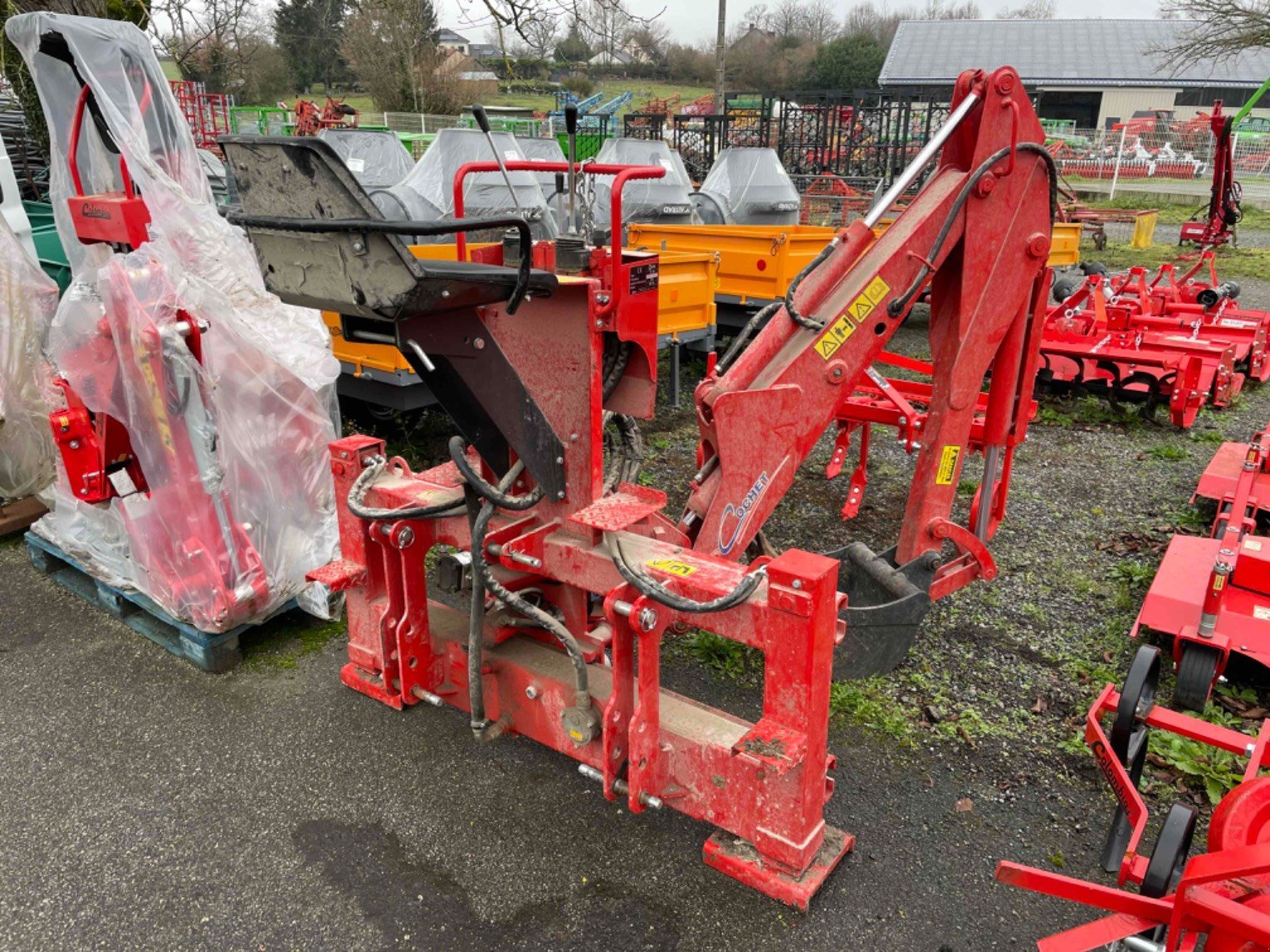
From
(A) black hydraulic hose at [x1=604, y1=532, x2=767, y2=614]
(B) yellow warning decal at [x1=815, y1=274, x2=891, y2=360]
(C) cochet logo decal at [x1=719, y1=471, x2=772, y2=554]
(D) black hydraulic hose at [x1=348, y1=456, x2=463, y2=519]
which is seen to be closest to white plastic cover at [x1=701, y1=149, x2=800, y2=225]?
(B) yellow warning decal at [x1=815, y1=274, x2=891, y2=360]

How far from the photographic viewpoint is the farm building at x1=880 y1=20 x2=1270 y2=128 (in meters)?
44.1

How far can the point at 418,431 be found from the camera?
6.75 metres

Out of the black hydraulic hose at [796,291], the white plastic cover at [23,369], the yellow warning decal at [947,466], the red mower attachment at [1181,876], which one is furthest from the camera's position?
the white plastic cover at [23,369]

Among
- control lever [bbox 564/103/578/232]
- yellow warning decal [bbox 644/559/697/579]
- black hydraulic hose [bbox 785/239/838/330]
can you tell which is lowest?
yellow warning decal [bbox 644/559/697/579]

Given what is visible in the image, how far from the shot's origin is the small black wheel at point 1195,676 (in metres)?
3.38

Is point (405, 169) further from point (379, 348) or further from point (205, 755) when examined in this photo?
point (205, 755)

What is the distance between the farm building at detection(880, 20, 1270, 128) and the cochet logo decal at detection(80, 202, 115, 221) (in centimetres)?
4206

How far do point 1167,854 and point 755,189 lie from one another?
9.54 metres

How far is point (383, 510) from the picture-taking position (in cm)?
308

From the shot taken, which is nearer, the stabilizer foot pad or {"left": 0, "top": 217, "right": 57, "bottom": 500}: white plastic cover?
the stabilizer foot pad

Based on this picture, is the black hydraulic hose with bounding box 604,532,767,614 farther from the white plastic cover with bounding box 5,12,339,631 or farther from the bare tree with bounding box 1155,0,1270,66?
the bare tree with bounding box 1155,0,1270,66

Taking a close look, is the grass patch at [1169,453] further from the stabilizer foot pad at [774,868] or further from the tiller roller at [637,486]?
the stabilizer foot pad at [774,868]

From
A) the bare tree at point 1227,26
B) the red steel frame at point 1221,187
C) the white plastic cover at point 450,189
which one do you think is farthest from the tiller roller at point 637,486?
the bare tree at point 1227,26

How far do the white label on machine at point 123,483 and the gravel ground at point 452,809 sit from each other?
763mm
